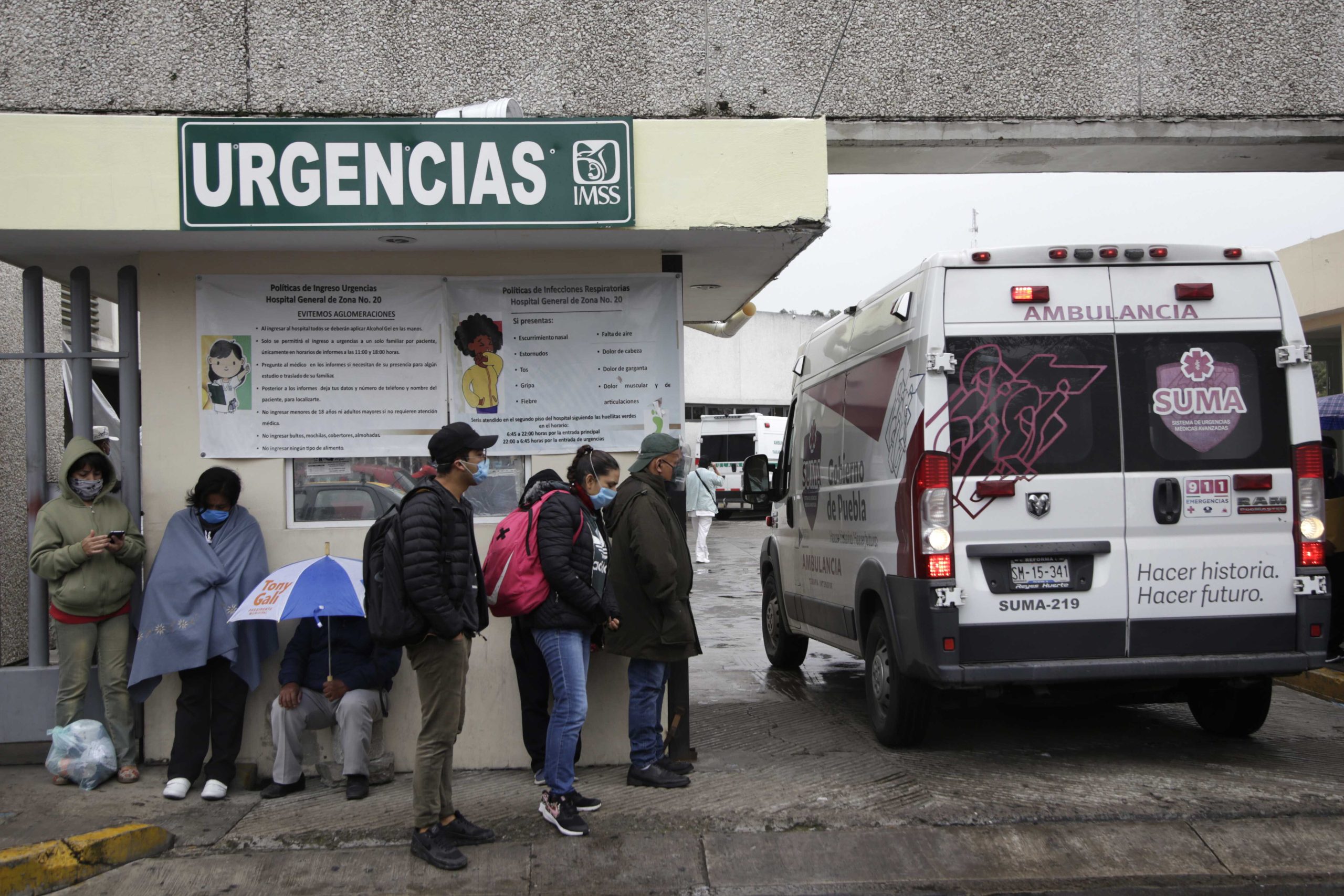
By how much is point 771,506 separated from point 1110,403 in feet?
12.9

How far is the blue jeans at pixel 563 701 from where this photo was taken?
5.22 m

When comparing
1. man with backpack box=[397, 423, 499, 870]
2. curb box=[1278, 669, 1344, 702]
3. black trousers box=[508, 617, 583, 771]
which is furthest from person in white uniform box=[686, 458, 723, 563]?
man with backpack box=[397, 423, 499, 870]

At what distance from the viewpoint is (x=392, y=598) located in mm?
4617

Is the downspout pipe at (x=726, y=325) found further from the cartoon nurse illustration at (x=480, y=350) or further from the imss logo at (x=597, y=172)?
the imss logo at (x=597, y=172)

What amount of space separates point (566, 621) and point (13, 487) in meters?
4.65

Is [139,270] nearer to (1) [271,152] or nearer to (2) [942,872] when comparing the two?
(1) [271,152]

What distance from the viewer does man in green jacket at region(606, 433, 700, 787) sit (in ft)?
18.6

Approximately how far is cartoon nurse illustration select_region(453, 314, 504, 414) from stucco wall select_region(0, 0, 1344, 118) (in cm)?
143

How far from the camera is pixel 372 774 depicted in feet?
19.5

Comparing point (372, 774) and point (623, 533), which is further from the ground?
point (623, 533)

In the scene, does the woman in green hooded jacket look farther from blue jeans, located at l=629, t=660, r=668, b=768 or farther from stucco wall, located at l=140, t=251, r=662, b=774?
blue jeans, located at l=629, t=660, r=668, b=768

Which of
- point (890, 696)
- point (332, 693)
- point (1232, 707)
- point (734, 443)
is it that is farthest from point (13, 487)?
point (734, 443)

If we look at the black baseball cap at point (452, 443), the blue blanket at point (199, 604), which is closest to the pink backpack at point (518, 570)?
the black baseball cap at point (452, 443)

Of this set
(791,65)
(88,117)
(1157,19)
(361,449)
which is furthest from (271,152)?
(1157,19)
